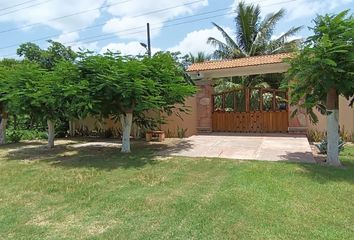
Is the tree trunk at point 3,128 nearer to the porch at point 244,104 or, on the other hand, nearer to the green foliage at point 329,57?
the porch at point 244,104

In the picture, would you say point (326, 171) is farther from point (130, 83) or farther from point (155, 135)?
point (155, 135)

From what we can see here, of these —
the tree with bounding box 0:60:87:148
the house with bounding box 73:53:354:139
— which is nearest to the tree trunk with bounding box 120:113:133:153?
the tree with bounding box 0:60:87:148

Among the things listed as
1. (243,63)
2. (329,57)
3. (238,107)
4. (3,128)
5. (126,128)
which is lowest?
(126,128)

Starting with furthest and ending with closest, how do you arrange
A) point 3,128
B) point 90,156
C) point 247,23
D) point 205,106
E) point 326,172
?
point 247,23
point 205,106
point 3,128
point 90,156
point 326,172

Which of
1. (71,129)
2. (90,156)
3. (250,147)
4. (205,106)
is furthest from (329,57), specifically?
(71,129)

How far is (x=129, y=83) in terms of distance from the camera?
9.20 meters

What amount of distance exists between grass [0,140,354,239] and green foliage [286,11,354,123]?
82.6 inches

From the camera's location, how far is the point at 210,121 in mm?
15648

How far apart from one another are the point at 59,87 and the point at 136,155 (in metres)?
3.13

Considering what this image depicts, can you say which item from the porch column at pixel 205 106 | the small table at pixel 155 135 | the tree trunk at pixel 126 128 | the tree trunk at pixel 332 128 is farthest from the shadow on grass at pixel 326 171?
the porch column at pixel 205 106

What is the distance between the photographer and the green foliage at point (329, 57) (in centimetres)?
769

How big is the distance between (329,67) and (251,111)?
24.1 ft

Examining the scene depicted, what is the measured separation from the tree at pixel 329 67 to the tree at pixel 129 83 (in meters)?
3.45

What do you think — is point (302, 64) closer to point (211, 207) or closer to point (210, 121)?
point (211, 207)
